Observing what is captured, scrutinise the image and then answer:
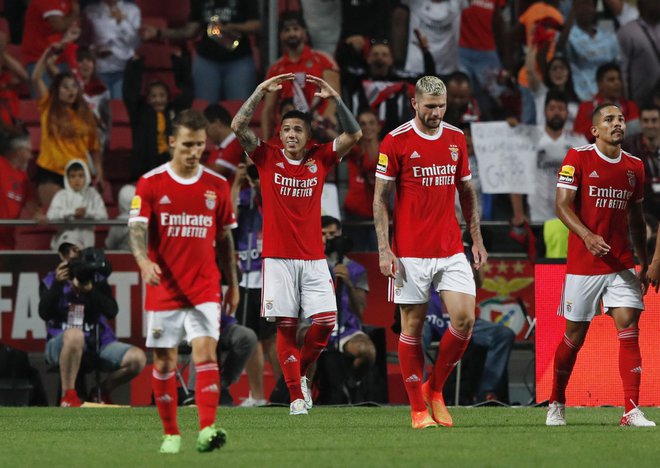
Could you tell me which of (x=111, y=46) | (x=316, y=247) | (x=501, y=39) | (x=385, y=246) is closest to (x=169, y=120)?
(x=111, y=46)

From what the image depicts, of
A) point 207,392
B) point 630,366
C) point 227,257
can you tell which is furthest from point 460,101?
point 207,392

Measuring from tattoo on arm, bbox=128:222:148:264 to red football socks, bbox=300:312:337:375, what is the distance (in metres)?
3.69

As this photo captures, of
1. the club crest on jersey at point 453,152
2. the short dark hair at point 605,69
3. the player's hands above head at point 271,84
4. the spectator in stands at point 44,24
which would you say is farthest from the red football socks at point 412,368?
the spectator in stands at point 44,24

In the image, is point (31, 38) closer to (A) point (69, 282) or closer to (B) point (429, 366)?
(A) point (69, 282)

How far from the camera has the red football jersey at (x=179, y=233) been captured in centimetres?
808

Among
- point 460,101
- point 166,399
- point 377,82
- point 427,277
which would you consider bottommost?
point 166,399

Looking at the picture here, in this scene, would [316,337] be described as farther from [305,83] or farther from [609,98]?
[609,98]

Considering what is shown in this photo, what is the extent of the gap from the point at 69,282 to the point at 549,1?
7.77 metres

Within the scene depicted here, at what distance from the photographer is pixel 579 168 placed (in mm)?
9797

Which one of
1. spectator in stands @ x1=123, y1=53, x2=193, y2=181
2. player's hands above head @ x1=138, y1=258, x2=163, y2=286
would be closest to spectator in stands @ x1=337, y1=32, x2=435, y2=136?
spectator in stands @ x1=123, y1=53, x2=193, y2=181

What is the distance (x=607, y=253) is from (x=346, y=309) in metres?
4.70

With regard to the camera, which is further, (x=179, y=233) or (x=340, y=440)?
(x=340, y=440)

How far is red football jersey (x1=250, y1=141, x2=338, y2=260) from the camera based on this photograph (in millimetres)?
11406

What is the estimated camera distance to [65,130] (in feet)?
54.7
